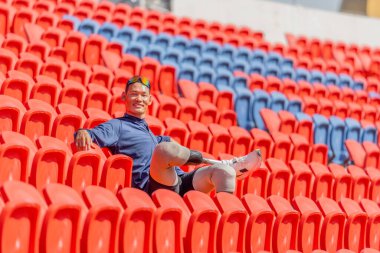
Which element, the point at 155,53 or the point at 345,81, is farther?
the point at 345,81

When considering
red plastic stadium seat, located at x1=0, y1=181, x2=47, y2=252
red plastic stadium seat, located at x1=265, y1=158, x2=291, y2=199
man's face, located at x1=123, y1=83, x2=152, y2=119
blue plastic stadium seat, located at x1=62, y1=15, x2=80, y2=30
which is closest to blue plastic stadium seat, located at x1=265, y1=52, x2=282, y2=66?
blue plastic stadium seat, located at x1=62, y1=15, x2=80, y2=30

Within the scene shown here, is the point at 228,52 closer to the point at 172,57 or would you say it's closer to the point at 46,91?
the point at 172,57

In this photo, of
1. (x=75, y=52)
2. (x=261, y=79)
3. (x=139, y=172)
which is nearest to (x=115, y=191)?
(x=139, y=172)

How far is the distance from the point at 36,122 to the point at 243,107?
294cm

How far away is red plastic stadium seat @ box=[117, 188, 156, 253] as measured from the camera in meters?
3.30

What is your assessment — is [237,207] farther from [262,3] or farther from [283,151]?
[262,3]

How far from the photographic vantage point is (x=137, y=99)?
4113 mm

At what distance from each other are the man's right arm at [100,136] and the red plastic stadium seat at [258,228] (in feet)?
2.18

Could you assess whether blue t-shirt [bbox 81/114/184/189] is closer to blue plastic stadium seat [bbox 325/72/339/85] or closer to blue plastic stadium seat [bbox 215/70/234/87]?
blue plastic stadium seat [bbox 215/70/234/87]

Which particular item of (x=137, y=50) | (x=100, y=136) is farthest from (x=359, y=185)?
(x=137, y=50)

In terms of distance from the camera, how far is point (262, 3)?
10.5 meters

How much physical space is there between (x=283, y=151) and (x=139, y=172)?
2063 mm

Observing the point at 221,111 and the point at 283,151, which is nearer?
the point at 283,151

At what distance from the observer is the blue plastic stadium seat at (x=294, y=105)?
24.2ft
